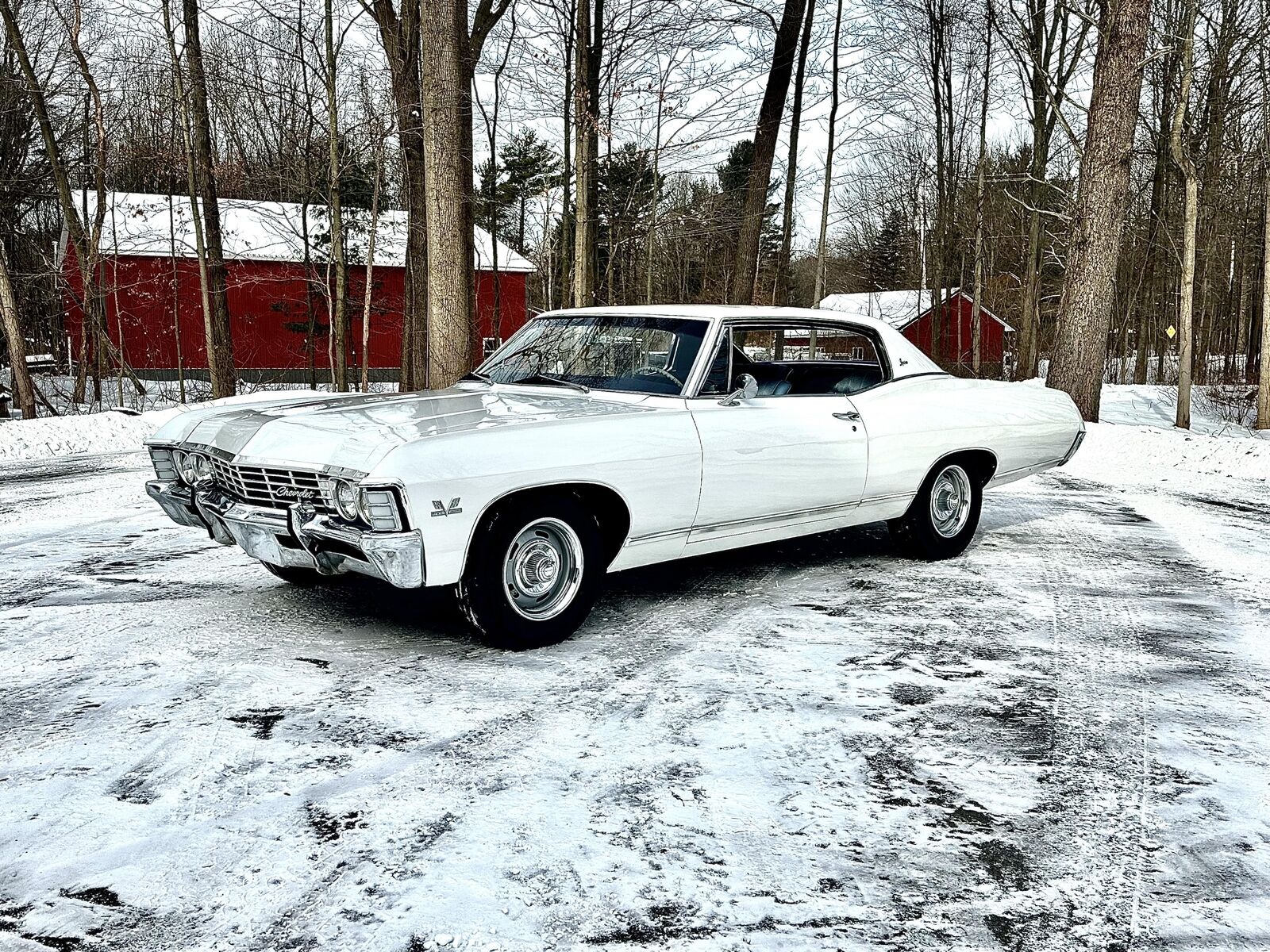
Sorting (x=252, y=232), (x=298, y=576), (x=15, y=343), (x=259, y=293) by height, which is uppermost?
(x=252, y=232)

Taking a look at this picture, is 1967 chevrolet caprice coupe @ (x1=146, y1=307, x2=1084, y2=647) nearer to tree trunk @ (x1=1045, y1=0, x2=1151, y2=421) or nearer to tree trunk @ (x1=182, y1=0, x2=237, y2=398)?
tree trunk @ (x1=1045, y1=0, x2=1151, y2=421)

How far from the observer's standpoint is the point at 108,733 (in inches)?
131

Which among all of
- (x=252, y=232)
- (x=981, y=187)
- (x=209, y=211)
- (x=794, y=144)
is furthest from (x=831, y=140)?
(x=252, y=232)

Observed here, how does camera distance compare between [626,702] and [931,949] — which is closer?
[931,949]

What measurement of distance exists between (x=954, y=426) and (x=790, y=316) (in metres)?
1.34

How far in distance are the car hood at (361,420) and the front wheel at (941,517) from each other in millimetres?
2200

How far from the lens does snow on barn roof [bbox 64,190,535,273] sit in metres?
31.8

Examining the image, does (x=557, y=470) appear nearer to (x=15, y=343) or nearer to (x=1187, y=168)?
(x=15, y=343)

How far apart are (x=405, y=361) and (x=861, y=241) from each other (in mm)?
42050

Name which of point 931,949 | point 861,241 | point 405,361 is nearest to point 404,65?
point 405,361

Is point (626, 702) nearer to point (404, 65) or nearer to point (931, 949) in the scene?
point (931, 949)

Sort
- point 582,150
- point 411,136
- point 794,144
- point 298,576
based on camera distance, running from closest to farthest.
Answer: point 298,576
point 582,150
point 411,136
point 794,144

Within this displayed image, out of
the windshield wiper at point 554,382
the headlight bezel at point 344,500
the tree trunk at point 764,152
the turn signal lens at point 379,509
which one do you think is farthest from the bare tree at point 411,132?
the turn signal lens at point 379,509

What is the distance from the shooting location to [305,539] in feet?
12.7
